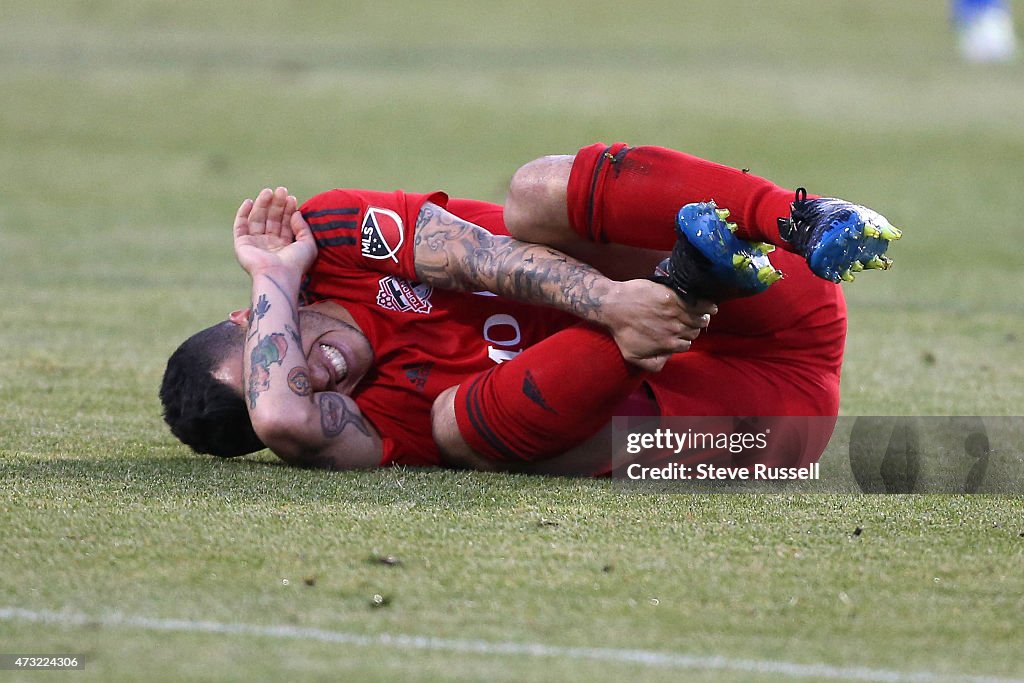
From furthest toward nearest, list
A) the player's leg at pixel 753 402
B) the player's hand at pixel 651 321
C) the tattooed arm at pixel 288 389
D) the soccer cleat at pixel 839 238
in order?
1. the player's leg at pixel 753 402
2. the tattooed arm at pixel 288 389
3. the player's hand at pixel 651 321
4. the soccer cleat at pixel 839 238

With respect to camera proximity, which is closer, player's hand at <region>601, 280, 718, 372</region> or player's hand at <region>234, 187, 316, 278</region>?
player's hand at <region>601, 280, 718, 372</region>

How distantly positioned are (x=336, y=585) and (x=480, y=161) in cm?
1153

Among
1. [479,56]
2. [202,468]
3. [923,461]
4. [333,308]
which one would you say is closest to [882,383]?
[923,461]

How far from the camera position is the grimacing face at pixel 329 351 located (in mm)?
4465

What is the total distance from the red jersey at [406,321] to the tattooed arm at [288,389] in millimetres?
102

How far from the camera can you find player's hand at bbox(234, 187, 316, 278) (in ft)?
15.0

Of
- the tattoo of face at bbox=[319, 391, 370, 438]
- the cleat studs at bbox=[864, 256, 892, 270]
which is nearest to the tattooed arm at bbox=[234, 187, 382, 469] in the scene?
the tattoo of face at bbox=[319, 391, 370, 438]

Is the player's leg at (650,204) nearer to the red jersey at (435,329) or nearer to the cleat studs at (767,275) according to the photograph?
the cleat studs at (767,275)

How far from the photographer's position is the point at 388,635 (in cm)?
294

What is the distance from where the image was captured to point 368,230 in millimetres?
4551

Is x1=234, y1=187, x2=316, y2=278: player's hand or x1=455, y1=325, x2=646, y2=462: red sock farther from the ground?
x1=234, y1=187, x2=316, y2=278: player's hand

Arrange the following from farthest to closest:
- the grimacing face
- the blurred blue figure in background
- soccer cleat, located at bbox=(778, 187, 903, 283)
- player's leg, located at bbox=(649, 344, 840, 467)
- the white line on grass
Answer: the blurred blue figure in background → the grimacing face → player's leg, located at bbox=(649, 344, 840, 467) → soccer cleat, located at bbox=(778, 187, 903, 283) → the white line on grass

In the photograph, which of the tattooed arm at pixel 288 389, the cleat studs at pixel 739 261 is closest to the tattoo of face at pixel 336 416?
the tattooed arm at pixel 288 389

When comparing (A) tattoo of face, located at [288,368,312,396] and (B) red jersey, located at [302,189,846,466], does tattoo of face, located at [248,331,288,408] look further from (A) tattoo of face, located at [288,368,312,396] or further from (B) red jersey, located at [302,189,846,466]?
(B) red jersey, located at [302,189,846,466]
